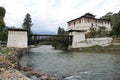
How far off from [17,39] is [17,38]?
0.95 ft

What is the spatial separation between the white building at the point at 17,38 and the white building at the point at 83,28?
17.0m

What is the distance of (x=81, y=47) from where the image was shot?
6125 centimetres

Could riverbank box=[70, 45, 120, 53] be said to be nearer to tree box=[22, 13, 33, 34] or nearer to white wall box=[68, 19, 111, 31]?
white wall box=[68, 19, 111, 31]

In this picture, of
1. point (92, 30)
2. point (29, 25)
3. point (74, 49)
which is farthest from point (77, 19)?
point (29, 25)

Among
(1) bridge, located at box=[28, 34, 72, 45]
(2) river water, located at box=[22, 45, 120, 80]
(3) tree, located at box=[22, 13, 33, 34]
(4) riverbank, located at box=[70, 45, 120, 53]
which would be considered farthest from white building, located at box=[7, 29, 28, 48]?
(3) tree, located at box=[22, 13, 33, 34]

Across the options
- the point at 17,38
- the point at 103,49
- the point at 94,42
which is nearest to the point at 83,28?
the point at 94,42

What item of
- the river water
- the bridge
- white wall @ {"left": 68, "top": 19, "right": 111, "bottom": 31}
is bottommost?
Result: the river water

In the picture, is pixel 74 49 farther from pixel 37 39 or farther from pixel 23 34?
pixel 23 34

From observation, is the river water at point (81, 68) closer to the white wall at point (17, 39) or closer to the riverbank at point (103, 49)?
the riverbank at point (103, 49)

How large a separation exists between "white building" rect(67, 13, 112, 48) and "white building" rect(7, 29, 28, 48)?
17.0m

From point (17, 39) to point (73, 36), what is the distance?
19106mm

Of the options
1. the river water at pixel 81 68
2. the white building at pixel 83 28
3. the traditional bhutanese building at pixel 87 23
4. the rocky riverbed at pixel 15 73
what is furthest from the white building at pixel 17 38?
the rocky riverbed at pixel 15 73

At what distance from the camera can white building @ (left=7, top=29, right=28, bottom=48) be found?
5512 centimetres

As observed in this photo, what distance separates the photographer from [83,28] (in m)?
75.6
